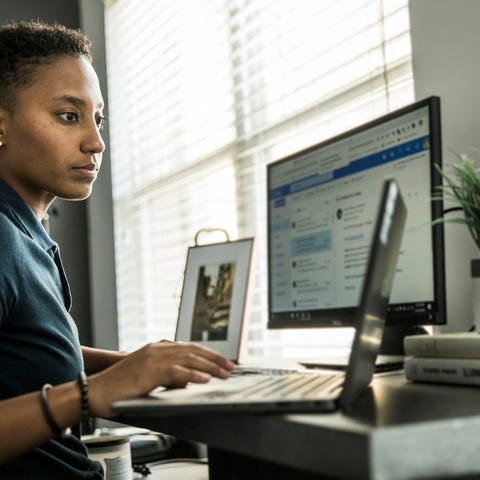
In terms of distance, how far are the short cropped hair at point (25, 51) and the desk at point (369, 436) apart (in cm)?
71

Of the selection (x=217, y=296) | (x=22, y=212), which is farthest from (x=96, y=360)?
(x=217, y=296)

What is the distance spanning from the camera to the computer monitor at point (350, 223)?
114cm

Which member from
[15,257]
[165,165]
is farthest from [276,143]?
[15,257]

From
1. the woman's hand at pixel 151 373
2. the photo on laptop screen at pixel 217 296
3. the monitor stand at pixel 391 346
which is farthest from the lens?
the photo on laptop screen at pixel 217 296

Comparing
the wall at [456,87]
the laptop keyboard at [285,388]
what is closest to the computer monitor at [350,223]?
the wall at [456,87]

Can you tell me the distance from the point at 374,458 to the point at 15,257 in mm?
633

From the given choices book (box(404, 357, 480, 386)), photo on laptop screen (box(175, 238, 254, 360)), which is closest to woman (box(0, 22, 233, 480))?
book (box(404, 357, 480, 386))

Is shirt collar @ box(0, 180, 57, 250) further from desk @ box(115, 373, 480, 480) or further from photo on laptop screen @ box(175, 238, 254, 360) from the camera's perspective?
photo on laptop screen @ box(175, 238, 254, 360)

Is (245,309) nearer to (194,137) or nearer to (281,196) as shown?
(281,196)

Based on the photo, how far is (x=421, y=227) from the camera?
1151 mm

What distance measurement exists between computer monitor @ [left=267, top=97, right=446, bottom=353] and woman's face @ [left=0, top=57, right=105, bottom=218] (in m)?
0.47

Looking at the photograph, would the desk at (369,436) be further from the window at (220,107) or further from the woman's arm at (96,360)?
the window at (220,107)

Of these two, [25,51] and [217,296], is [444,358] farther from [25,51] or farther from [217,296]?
[217,296]

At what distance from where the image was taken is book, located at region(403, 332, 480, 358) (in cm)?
86
